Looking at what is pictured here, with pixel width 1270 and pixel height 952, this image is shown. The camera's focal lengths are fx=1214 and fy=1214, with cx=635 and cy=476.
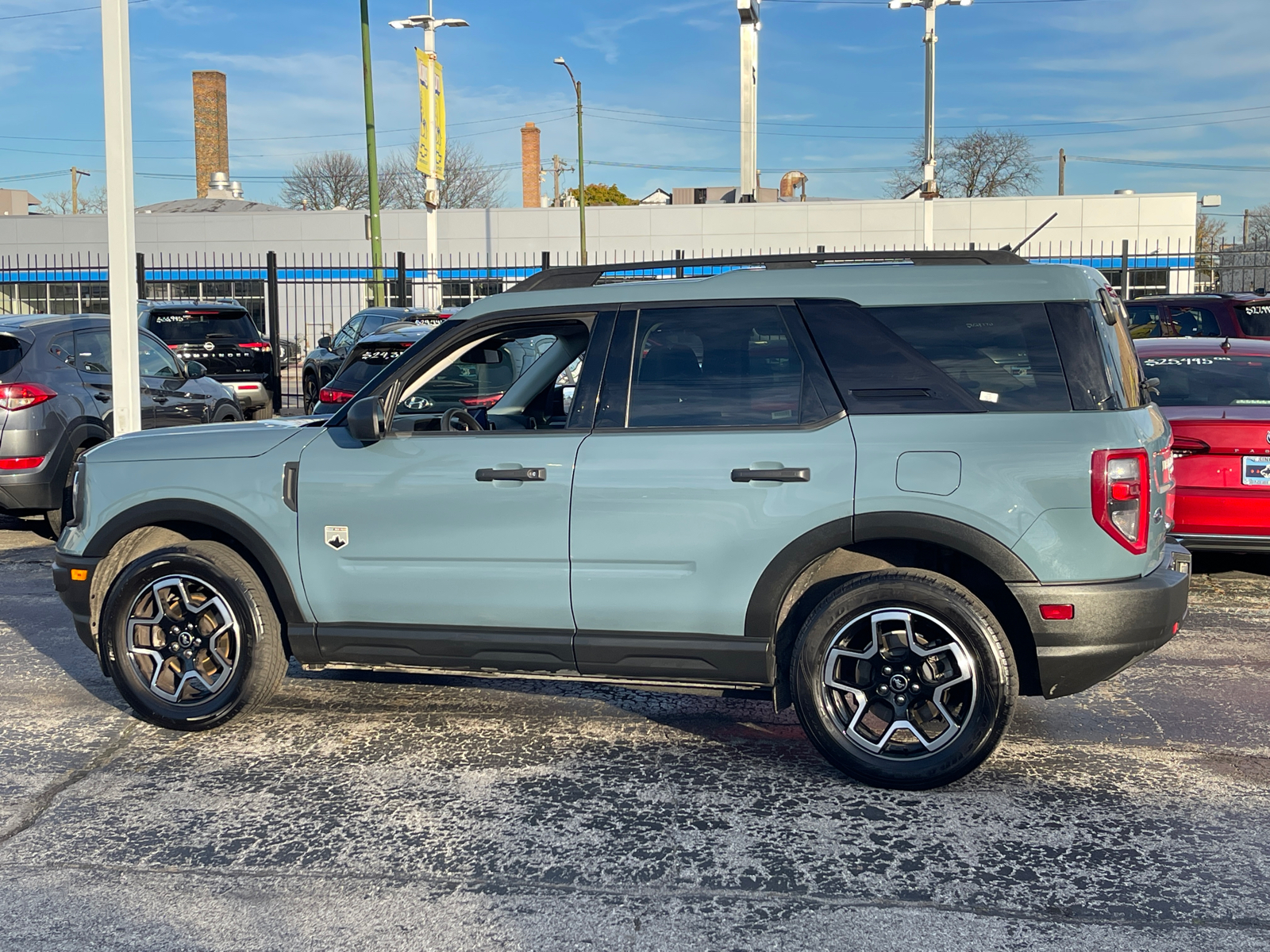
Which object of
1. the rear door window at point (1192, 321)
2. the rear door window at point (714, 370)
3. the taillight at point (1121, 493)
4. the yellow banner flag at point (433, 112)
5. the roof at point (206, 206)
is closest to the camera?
the taillight at point (1121, 493)

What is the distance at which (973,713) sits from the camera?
4266 millimetres

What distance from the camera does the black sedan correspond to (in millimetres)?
19000

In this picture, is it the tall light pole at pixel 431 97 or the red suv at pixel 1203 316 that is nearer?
the red suv at pixel 1203 316

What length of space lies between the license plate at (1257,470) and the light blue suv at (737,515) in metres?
2.45

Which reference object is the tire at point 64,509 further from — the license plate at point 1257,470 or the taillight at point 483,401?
the license plate at point 1257,470

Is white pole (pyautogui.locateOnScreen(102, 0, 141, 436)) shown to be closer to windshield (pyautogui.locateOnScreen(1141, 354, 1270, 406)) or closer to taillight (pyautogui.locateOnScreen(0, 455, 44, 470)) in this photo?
taillight (pyautogui.locateOnScreen(0, 455, 44, 470))

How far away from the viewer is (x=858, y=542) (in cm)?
438

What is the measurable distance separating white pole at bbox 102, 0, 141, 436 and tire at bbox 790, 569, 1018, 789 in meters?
6.43

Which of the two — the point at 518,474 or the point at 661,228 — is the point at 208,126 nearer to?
the point at 661,228

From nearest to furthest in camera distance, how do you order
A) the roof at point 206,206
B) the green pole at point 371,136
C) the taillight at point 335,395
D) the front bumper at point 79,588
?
the front bumper at point 79,588 < the taillight at point 335,395 < the green pole at point 371,136 < the roof at point 206,206

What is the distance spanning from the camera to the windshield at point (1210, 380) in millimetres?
7277

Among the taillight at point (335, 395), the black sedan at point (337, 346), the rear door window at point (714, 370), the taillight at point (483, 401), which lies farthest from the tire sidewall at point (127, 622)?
the black sedan at point (337, 346)

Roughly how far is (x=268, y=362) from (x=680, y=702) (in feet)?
45.2

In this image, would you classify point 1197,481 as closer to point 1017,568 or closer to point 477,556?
point 1017,568
